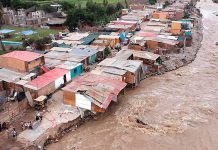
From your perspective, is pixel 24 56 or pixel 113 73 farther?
pixel 24 56

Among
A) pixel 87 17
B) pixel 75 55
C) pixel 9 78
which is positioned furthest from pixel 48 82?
pixel 87 17

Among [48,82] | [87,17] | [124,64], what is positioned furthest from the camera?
[87,17]

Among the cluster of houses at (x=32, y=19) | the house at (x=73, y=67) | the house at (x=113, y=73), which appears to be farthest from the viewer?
the cluster of houses at (x=32, y=19)

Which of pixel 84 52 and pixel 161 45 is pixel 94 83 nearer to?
pixel 84 52

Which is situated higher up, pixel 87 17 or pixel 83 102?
pixel 87 17

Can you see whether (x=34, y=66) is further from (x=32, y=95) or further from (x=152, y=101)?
(x=152, y=101)

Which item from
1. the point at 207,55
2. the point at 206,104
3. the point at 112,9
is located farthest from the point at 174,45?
the point at 112,9

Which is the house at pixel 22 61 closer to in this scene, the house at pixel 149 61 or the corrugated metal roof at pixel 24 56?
the corrugated metal roof at pixel 24 56

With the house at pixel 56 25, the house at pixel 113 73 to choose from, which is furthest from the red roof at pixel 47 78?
the house at pixel 56 25
